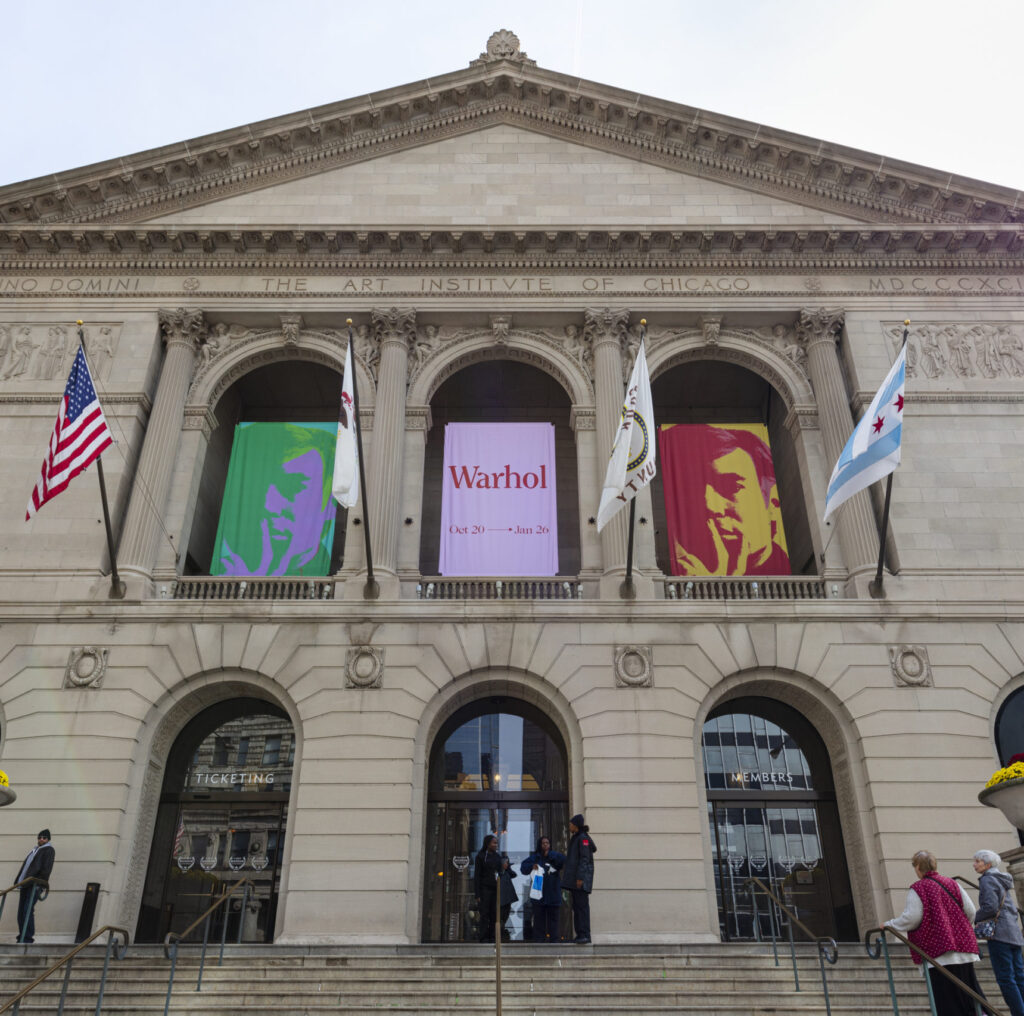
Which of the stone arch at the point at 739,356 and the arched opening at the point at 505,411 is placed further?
the arched opening at the point at 505,411

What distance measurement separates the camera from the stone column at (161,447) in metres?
20.4

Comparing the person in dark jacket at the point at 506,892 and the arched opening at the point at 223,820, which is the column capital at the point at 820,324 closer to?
the person in dark jacket at the point at 506,892

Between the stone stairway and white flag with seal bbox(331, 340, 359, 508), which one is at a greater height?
white flag with seal bbox(331, 340, 359, 508)

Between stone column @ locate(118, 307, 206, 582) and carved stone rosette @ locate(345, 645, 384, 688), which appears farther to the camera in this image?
stone column @ locate(118, 307, 206, 582)

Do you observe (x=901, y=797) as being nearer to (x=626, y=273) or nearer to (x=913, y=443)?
(x=913, y=443)

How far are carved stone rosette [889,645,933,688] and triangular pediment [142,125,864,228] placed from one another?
11182 millimetres

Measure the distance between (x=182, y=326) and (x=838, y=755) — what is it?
59.5ft

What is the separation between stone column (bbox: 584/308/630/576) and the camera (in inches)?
808

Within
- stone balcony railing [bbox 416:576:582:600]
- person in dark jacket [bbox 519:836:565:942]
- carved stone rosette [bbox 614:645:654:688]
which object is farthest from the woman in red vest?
stone balcony railing [bbox 416:576:582:600]

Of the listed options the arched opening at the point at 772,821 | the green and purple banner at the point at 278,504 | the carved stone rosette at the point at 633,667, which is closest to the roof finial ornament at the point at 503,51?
Answer: the green and purple banner at the point at 278,504

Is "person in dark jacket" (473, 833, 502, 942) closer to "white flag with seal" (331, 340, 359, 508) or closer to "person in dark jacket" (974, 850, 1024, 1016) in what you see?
"white flag with seal" (331, 340, 359, 508)

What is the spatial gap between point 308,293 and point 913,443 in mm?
15062

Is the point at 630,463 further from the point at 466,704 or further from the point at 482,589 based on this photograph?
the point at 466,704

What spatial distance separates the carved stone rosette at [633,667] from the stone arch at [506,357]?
21.3 feet
